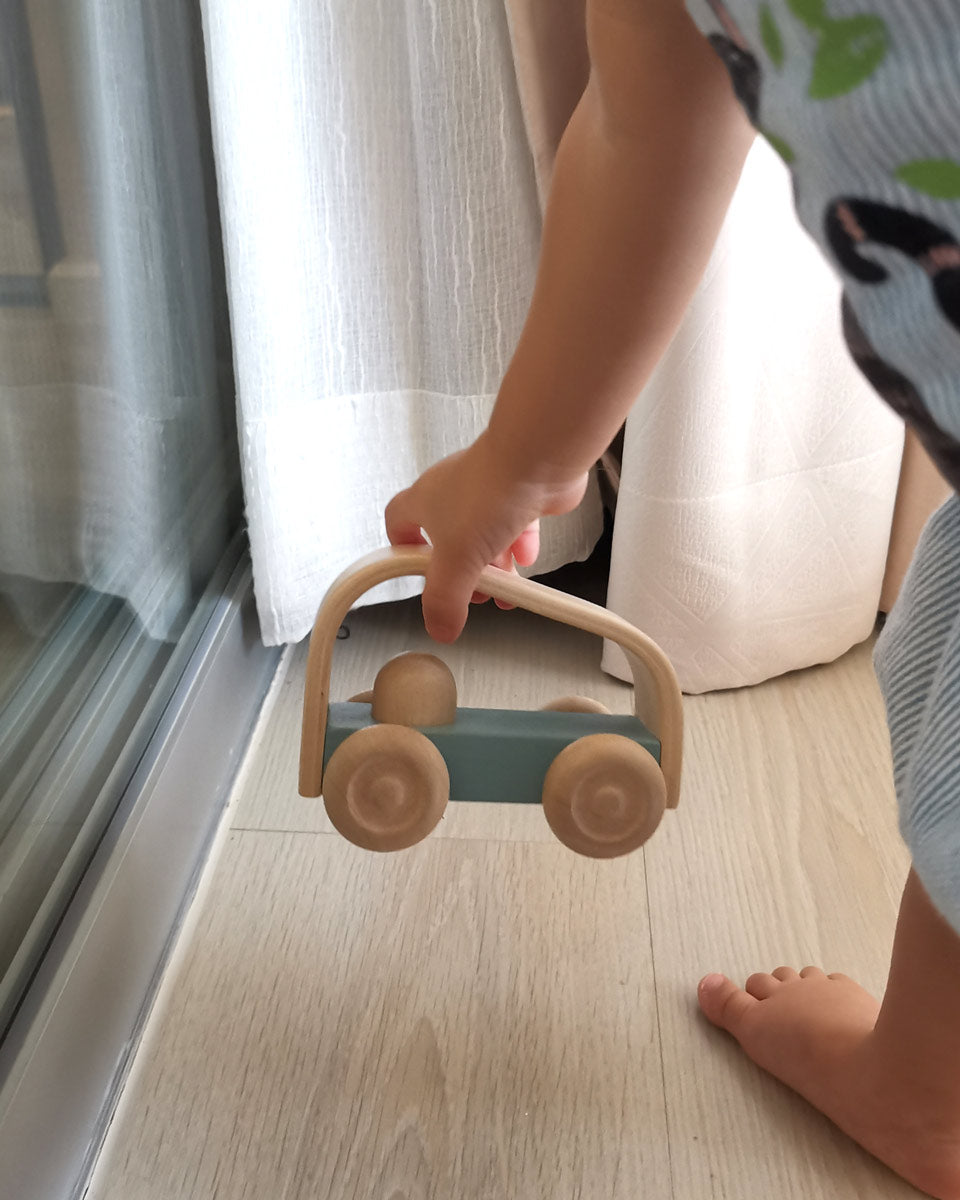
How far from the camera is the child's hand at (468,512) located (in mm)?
497

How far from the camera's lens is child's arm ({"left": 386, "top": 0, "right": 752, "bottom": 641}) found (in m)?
0.42

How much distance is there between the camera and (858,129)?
292 millimetres

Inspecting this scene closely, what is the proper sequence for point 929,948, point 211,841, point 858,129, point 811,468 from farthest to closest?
point 811,468 < point 211,841 < point 929,948 < point 858,129

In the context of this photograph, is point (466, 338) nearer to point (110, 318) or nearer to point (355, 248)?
point (355, 248)

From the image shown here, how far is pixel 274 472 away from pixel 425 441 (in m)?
0.16

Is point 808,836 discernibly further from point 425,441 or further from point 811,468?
point 425,441

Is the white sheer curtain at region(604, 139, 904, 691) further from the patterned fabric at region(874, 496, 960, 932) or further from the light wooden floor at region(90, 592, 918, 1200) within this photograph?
the patterned fabric at region(874, 496, 960, 932)

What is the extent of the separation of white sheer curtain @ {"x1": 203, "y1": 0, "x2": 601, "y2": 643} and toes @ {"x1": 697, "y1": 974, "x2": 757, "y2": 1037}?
16.7 inches

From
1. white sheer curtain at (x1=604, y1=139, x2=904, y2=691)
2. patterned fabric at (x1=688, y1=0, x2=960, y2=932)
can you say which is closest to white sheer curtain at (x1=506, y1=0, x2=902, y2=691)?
white sheer curtain at (x1=604, y1=139, x2=904, y2=691)

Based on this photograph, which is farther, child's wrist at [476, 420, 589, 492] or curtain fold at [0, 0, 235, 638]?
curtain fold at [0, 0, 235, 638]

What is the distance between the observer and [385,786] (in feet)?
1.67

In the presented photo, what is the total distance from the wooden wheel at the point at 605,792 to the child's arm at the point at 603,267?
9 cm

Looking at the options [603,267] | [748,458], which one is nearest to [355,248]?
[748,458]

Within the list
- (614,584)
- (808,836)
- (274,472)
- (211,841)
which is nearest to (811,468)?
(614,584)
